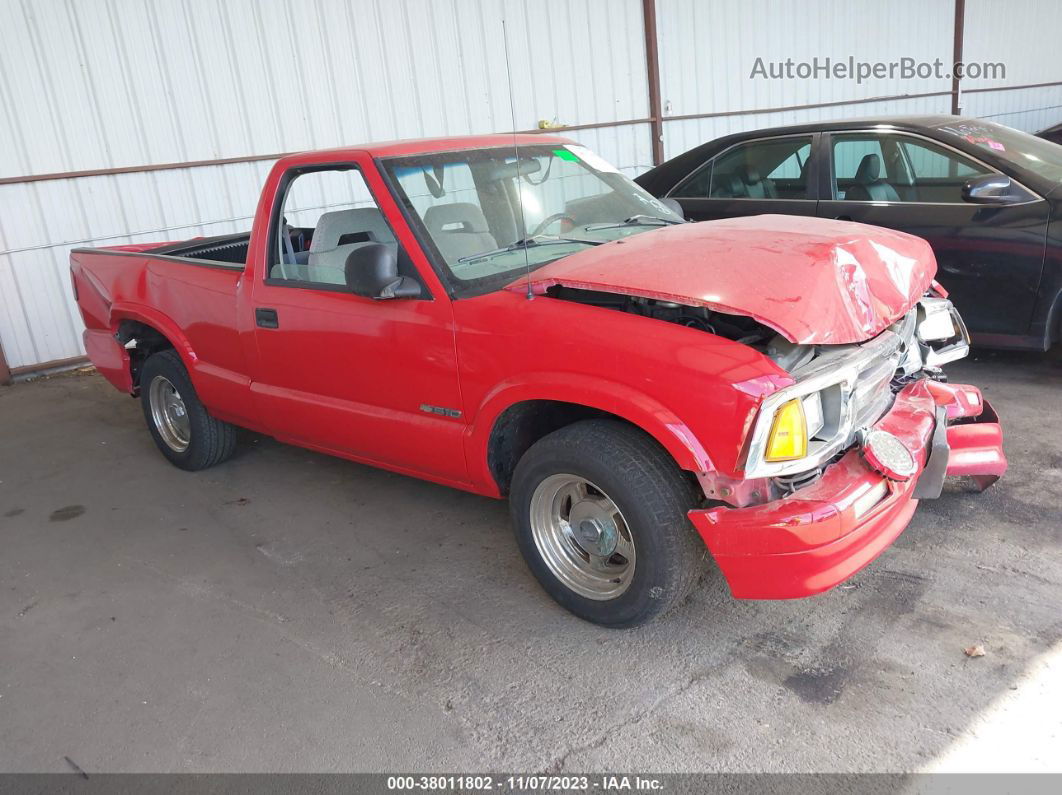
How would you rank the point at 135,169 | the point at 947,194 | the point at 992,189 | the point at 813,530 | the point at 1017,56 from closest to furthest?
the point at 813,530 → the point at 992,189 → the point at 947,194 → the point at 135,169 → the point at 1017,56

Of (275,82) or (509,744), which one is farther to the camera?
(275,82)

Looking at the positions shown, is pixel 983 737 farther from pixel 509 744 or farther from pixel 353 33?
pixel 353 33

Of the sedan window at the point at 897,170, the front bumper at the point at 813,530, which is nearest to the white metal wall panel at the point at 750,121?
the sedan window at the point at 897,170

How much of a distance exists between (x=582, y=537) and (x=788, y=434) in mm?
883

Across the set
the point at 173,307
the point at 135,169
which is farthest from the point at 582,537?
the point at 135,169

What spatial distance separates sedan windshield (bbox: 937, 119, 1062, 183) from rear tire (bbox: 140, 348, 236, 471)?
4.88 m

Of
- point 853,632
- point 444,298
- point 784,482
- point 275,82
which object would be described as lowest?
point 853,632

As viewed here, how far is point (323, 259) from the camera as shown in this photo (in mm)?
3928

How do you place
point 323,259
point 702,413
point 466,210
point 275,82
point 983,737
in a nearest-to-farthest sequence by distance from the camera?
1. point 983,737
2. point 702,413
3. point 466,210
4. point 323,259
5. point 275,82

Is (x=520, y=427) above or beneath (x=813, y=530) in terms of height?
above

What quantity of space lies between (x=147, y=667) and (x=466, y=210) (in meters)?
2.20

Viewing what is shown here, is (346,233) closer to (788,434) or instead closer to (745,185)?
(788,434)

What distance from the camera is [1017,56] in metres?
16.6

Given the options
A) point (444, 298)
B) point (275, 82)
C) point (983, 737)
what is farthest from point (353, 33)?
point (983, 737)
